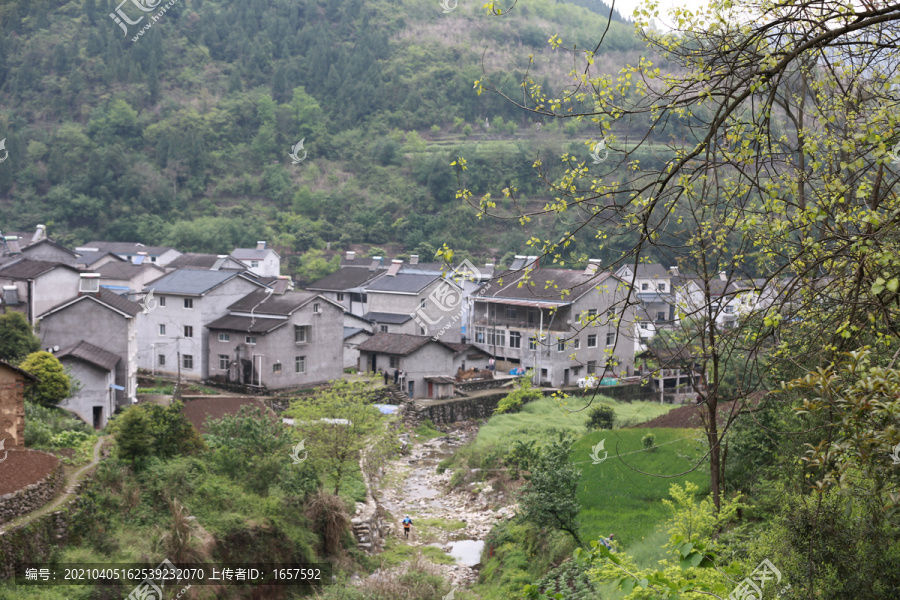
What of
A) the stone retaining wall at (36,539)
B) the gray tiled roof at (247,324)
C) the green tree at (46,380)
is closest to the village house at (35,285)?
the green tree at (46,380)

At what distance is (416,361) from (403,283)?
7478mm

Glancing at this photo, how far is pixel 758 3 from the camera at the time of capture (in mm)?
5770

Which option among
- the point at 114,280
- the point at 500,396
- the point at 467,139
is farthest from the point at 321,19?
the point at 500,396

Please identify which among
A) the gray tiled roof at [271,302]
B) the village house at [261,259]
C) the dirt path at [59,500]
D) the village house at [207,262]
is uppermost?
the village house at [261,259]

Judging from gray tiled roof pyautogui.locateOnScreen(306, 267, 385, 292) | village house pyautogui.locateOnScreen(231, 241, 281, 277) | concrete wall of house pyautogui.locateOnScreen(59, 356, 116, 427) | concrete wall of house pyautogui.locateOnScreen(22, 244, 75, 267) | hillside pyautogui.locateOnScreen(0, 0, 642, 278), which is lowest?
concrete wall of house pyautogui.locateOnScreen(59, 356, 116, 427)

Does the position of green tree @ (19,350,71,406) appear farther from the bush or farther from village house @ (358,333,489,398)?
the bush

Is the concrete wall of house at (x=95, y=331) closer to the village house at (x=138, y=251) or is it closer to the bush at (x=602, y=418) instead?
the bush at (x=602, y=418)

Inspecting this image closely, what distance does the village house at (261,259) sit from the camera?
52.2m

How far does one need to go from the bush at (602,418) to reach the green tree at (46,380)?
16.6 m

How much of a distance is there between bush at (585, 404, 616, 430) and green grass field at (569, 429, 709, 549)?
3783 mm

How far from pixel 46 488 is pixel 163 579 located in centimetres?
256

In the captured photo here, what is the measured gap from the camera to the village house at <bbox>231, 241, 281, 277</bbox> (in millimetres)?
52250

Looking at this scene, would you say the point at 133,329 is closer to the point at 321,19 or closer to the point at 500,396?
the point at 500,396

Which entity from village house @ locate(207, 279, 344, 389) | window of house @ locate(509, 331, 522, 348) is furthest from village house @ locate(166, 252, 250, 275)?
window of house @ locate(509, 331, 522, 348)
